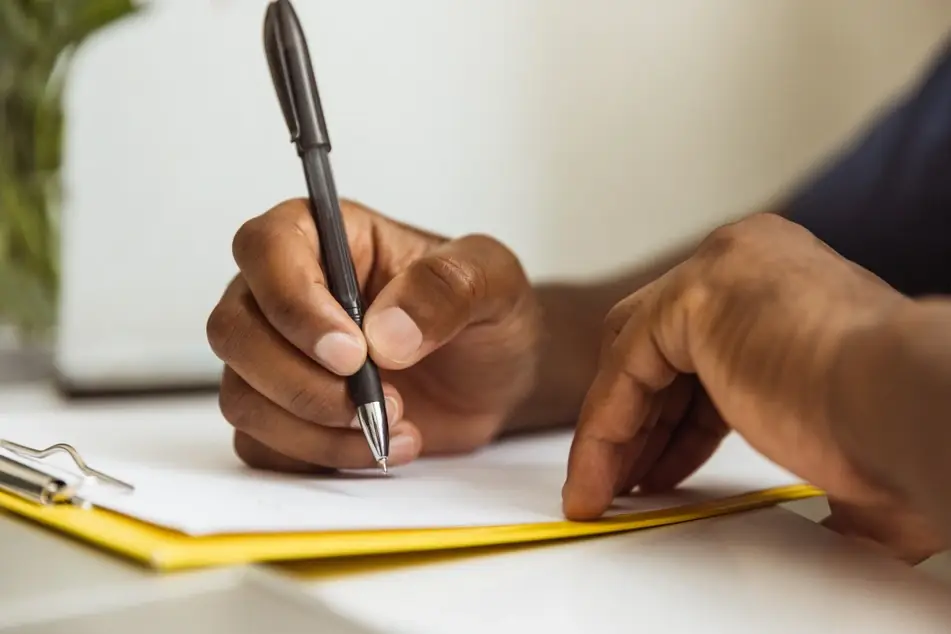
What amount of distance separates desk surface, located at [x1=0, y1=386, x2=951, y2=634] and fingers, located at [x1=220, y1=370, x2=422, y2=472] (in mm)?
104

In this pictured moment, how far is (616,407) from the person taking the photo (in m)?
0.31

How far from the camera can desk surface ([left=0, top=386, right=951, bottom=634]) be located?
209 mm

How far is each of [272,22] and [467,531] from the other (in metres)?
0.20

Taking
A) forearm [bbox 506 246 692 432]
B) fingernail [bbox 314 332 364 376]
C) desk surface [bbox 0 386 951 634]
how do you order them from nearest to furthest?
desk surface [bbox 0 386 951 634] < fingernail [bbox 314 332 364 376] < forearm [bbox 506 246 692 432]

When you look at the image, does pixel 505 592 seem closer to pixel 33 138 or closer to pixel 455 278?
pixel 455 278

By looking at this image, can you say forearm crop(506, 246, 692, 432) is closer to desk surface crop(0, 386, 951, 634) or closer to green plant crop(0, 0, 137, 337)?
desk surface crop(0, 386, 951, 634)

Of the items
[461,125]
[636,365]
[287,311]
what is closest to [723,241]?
[636,365]

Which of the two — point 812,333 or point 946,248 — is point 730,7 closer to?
point 946,248

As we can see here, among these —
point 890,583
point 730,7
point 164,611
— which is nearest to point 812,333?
point 890,583

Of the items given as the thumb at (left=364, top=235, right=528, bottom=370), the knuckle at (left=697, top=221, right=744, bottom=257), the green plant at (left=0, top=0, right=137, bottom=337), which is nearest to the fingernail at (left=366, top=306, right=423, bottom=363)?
the thumb at (left=364, top=235, right=528, bottom=370)

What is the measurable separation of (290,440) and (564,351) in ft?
0.64

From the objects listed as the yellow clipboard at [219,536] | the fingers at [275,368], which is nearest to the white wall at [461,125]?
the fingers at [275,368]

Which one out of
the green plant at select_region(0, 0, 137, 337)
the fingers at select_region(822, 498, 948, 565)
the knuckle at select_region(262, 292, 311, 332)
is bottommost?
the fingers at select_region(822, 498, 948, 565)

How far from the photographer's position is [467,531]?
26 cm
